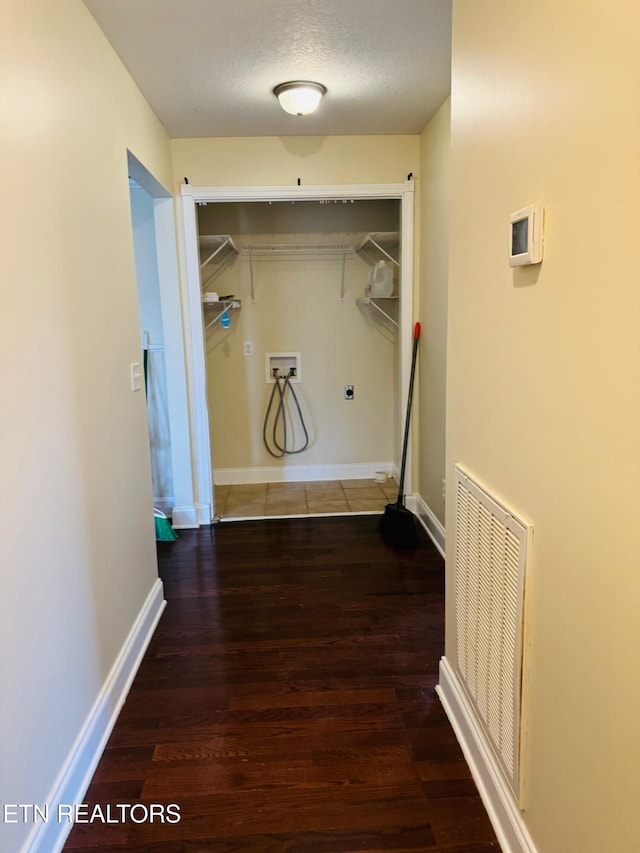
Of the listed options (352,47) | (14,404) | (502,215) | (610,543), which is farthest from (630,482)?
(352,47)

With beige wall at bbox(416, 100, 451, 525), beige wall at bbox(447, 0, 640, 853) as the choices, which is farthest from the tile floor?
beige wall at bbox(447, 0, 640, 853)

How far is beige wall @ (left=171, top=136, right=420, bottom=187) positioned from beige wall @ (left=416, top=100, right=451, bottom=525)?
253mm

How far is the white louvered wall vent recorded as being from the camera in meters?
1.26

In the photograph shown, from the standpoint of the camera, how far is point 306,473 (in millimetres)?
4598

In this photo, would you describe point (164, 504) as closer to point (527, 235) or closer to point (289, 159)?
point (289, 159)

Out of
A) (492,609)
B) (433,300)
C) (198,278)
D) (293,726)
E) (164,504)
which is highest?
(198,278)

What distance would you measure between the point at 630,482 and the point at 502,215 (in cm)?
75

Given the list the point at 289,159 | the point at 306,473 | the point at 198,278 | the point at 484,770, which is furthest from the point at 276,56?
the point at 306,473

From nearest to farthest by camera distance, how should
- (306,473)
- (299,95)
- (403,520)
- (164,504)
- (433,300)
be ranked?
(299,95)
(433,300)
(403,520)
(164,504)
(306,473)

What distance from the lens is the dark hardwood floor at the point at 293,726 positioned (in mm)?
1473

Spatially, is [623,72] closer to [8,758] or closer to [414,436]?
[8,758]

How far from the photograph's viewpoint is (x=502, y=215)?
1309 mm

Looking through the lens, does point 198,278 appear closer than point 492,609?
No

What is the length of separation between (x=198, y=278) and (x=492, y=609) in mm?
2735
